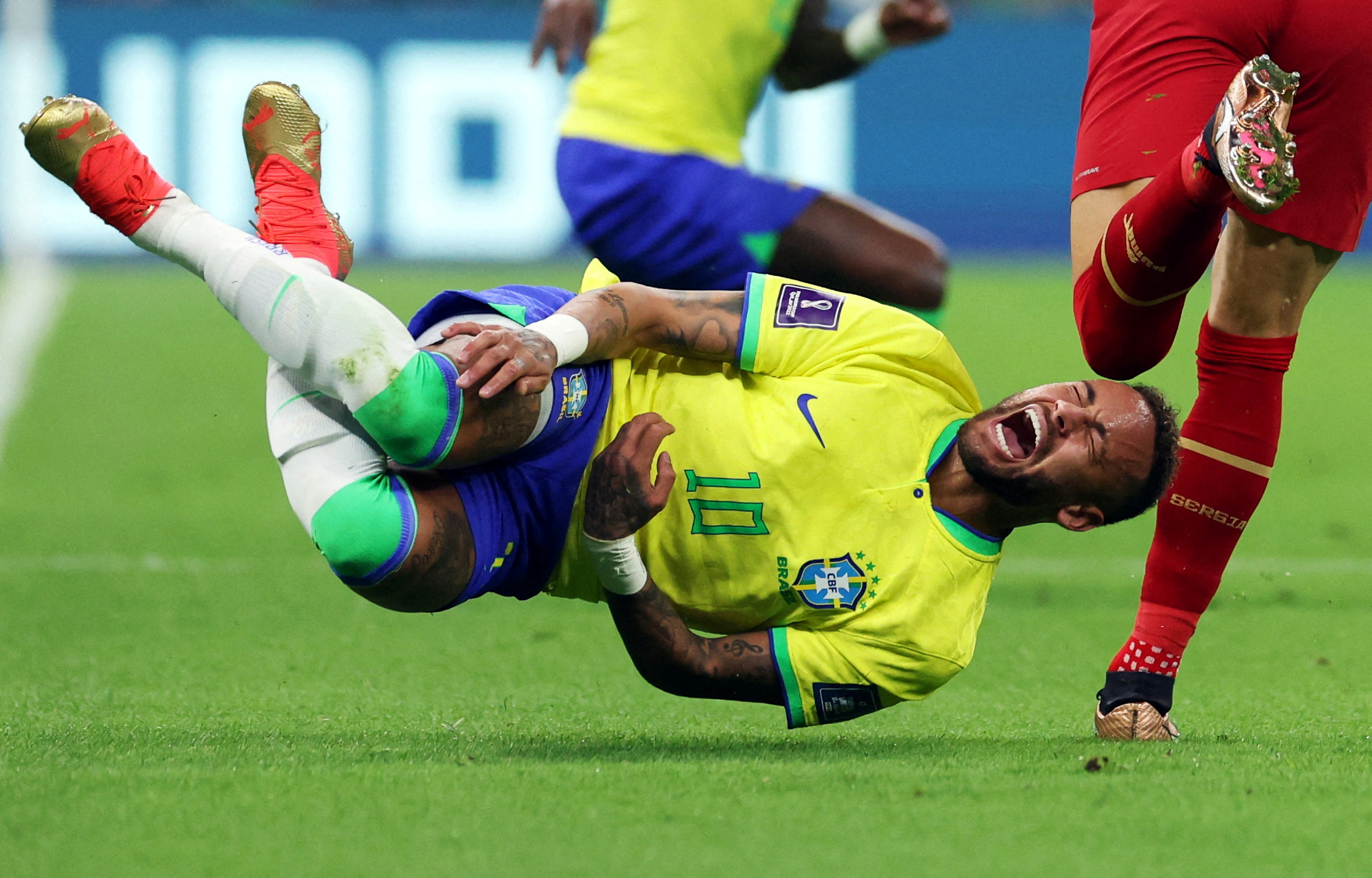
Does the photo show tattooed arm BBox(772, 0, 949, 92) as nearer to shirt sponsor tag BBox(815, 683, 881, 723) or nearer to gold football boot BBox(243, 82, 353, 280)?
gold football boot BBox(243, 82, 353, 280)

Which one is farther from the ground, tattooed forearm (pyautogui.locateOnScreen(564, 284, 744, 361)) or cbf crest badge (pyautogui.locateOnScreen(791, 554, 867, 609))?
tattooed forearm (pyautogui.locateOnScreen(564, 284, 744, 361))

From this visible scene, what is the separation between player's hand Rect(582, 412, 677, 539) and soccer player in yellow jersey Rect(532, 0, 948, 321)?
1607mm

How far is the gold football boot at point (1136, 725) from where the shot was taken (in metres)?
3.16

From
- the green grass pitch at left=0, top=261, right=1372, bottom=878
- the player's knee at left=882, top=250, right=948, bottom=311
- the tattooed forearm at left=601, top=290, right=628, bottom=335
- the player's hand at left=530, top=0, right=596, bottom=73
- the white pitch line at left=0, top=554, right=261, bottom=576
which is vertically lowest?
the white pitch line at left=0, top=554, right=261, bottom=576

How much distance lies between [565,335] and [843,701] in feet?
2.54

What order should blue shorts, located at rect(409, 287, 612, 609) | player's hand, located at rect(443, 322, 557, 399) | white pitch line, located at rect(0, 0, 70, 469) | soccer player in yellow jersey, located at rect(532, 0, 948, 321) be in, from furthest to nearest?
white pitch line, located at rect(0, 0, 70, 469), soccer player in yellow jersey, located at rect(532, 0, 948, 321), blue shorts, located at rect(409, 287, 612, 609), player's hand, located at rect(443, 322, 557, 399)

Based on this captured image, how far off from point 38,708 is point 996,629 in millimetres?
2394

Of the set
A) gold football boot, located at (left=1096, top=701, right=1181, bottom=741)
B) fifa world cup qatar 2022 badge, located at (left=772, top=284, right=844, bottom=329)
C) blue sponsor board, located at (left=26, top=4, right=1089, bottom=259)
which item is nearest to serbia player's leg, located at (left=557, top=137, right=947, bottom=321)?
fifa world cup qatar 2022 badge, located at (left=772, top=284, right=844, bottom=329)

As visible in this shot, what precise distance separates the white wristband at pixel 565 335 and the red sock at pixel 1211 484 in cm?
118

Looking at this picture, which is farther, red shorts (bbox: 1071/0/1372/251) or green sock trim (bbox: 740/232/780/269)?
green sock trim (bbox: 740/232/780/269)

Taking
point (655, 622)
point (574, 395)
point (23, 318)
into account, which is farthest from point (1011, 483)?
point (23, 318)

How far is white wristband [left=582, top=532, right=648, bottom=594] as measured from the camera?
290cm

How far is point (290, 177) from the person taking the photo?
3.23 m

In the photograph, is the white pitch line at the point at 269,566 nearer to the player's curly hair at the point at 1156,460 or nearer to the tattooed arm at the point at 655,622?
the player's curly hair at the point at 1156,460
